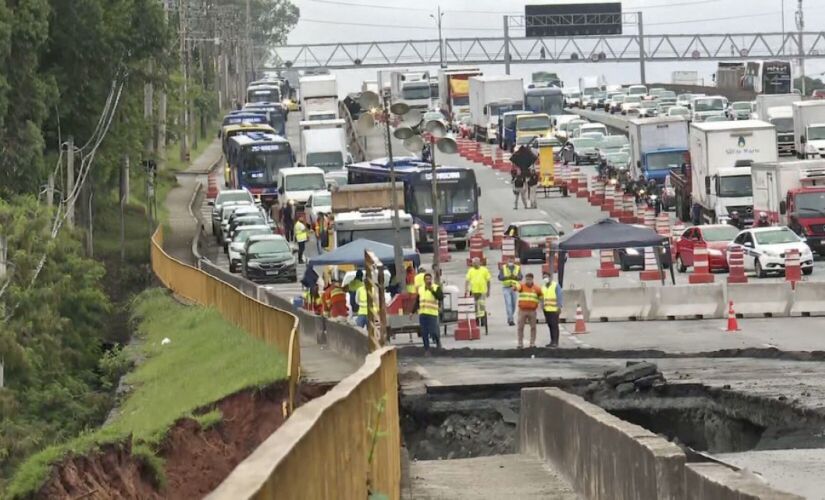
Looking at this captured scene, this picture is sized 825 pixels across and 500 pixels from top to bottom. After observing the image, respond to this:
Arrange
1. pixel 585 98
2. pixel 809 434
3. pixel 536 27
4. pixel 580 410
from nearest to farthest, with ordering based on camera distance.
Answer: pixel 580 410
pixel 809 434
pixel 585 98
pixel 536 27

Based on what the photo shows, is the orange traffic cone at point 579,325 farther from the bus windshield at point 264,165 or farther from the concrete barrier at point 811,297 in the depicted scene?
the bus windshield at point 264,165

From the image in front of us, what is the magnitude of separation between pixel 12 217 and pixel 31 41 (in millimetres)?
13763

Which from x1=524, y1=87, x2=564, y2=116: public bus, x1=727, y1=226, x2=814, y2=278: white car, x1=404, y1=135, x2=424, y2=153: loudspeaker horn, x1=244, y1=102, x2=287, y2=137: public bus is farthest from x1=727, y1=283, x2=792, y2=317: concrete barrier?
x1=244, y1=102, x2=287, y2=137: public bus

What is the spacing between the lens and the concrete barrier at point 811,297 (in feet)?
132

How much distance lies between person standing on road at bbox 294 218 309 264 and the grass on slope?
28.6 feet

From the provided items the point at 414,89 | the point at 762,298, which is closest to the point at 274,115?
the point at 414,89

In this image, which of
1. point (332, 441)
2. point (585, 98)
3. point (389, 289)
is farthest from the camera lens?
point (585, 98)

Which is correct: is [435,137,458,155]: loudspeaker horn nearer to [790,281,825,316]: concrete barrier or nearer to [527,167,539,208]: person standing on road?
[790,281,825,316]: concrete barrier

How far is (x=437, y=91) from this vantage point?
144 m

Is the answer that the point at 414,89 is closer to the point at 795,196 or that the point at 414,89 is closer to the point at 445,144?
the point at 795,196

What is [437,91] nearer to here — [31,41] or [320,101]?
[320,101]

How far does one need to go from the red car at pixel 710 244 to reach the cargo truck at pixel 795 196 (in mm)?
2252

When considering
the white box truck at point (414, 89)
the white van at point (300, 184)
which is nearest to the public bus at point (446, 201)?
the white van at point (300, 184)

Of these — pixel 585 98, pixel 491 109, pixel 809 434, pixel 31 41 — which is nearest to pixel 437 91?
pixel 585 98
